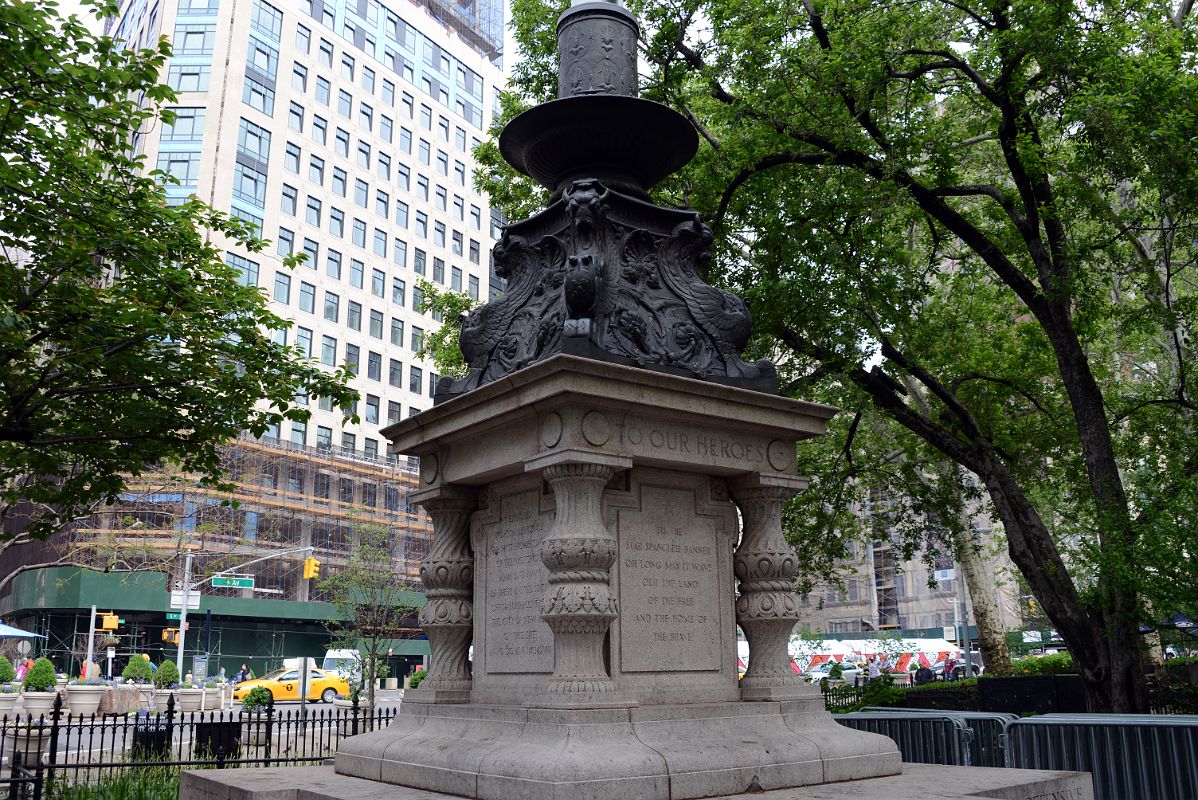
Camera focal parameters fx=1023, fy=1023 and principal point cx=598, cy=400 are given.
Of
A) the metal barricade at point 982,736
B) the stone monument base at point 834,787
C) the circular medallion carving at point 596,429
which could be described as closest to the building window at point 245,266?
the metal barricade at point 982,736

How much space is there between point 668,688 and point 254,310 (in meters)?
11.1

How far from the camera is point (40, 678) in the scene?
2892 centimetres

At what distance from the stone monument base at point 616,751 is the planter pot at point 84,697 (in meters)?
29.0

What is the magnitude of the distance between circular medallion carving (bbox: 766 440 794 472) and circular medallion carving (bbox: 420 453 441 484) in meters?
2.55

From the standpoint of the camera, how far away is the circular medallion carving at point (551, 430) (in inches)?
262

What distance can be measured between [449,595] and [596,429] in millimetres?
2050

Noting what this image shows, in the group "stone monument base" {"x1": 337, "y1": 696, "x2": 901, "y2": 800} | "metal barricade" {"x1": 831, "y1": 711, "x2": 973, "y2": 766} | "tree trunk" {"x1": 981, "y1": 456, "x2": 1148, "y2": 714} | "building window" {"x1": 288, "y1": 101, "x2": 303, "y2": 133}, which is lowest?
"metal barricade" {"x1": 831, "y1": 711, "x2": 973, "y2": 766}

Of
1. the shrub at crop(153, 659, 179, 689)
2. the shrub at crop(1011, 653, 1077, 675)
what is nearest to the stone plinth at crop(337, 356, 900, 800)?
the shrub at crop(1011, 653, 1077, 675)

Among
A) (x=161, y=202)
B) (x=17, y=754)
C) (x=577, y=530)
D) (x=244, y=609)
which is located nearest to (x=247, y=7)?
(x=244, y=609)

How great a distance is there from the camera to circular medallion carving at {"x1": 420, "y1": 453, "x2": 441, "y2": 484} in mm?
7969

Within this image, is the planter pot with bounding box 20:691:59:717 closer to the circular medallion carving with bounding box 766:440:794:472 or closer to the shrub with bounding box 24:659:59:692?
the shrub with bounding box 24:659:59:692

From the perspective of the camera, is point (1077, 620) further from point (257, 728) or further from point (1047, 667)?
point (1047, 667)

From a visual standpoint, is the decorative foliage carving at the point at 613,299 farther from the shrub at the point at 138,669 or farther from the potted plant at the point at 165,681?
the shrub at the point at 138,669

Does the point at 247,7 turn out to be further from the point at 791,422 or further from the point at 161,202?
the point at 791,422
